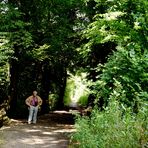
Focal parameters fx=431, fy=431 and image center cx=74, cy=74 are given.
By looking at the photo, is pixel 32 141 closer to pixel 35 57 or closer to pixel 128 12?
pixel 128 12

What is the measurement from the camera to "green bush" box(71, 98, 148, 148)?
8094mm

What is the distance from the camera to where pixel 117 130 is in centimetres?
912

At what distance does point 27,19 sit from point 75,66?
5945 millimetres

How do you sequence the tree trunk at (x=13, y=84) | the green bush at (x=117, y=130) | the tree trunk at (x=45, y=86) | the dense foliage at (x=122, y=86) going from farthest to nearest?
the tree trunk at (x=45, y=86)
the tree trunk at (x=13, y=84)
the dense foliage at (x=122, y=86)
the green bush at (x=117, y=130)

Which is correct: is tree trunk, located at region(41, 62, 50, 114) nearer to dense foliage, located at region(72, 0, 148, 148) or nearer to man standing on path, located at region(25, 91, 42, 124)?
man standing on path, located at region(25, 91, 42, 124)

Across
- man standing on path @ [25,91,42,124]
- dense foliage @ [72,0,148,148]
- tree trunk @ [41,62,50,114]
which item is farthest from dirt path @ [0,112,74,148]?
tree trunk @ [41,62,50,114]

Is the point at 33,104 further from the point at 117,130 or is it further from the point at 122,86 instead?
the point at 117,130

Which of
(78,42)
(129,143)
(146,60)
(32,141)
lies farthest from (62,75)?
(129,143)

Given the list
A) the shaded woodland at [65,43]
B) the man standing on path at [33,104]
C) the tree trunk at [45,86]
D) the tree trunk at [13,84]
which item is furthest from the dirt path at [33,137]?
the tree trunk at [45,86]

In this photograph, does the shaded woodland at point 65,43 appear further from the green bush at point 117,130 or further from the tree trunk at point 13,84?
the green bush at point 117,130

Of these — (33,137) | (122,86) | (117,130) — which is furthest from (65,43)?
(117,130)

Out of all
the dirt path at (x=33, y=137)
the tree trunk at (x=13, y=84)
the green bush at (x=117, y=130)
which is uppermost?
the tree trunk at (x=13, y=84)

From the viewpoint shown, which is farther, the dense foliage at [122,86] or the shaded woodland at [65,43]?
the shaded woodland at [65,43]

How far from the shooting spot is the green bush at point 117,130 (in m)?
8.09
